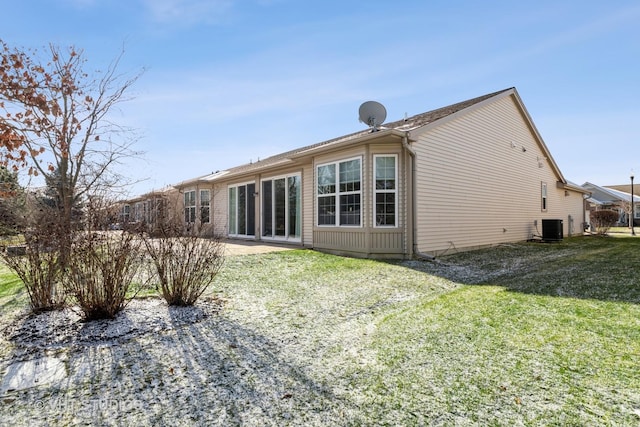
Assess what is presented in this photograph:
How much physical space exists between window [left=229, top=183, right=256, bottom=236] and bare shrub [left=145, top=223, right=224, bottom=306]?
30.4 feet

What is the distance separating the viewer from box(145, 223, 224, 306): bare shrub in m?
4.66

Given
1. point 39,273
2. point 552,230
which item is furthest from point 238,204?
point 552,230

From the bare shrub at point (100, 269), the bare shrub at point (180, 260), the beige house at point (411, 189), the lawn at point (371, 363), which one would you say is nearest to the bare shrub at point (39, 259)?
the bare shrub at point (100, 269)

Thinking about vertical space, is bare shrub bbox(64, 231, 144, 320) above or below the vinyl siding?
below

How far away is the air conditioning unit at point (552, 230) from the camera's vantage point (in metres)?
13.9

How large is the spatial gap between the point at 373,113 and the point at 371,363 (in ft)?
27.8

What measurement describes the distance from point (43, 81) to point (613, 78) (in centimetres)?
1537

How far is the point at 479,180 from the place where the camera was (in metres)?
11.6

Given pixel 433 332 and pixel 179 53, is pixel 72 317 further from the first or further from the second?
pixel 179 53

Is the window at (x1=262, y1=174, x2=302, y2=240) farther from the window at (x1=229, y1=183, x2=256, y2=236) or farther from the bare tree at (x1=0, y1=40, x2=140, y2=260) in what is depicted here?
the bare tree at (x1=0, y1=40, x2=140, y2=260)

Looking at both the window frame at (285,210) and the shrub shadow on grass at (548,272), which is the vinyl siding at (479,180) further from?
the window frame at (285,210)

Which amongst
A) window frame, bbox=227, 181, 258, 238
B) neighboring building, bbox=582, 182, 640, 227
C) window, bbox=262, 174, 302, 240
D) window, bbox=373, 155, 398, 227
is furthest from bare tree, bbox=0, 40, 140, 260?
neighboring building, bbox=582, 182, 640, 227

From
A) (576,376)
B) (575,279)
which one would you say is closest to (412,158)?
(575,279)

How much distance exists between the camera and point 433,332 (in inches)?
150
